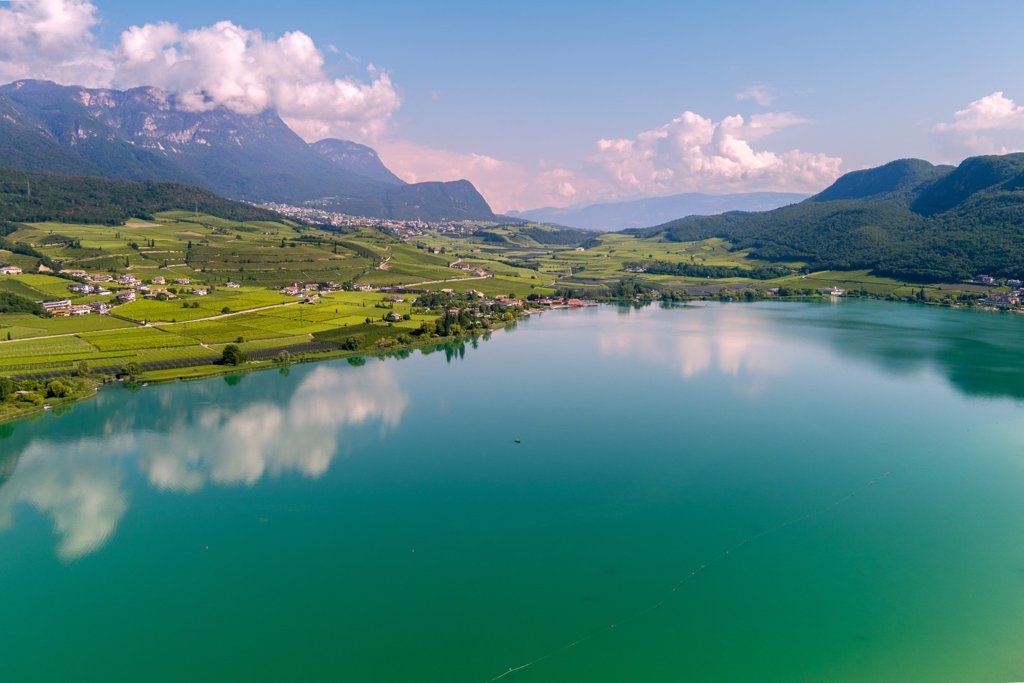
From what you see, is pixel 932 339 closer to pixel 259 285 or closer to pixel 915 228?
pixel 259 285

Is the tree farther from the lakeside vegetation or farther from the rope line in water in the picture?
the rope line in water

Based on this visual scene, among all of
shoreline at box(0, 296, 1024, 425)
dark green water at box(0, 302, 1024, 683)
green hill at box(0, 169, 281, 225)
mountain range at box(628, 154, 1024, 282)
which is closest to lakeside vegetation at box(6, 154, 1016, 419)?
shoreline at box(0, 296, 1024, 425)

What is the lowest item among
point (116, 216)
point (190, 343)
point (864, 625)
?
point (864, 625)

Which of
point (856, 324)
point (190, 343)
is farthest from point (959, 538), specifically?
point (856, 324)

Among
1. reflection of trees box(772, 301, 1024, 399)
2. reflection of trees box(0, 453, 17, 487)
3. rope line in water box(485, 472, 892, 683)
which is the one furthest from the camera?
reflection of trees box(772, 301, 1024, 399)

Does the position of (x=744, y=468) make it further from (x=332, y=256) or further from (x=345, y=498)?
(x=332, y=256)

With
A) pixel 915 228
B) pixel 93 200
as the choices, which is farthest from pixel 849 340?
pixel 93 200

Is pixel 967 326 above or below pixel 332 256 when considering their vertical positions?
below
